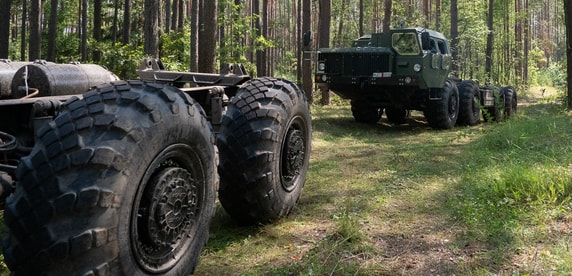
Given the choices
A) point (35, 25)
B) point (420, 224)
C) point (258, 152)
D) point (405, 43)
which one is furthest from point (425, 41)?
point (35, 25)

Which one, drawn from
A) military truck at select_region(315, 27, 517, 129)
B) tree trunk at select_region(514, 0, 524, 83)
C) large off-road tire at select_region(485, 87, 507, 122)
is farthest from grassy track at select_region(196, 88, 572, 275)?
tree trunk at select_region(514, 0, 524, 83)

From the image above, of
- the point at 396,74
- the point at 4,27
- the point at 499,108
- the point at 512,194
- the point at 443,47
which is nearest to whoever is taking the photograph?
the point at 512,194

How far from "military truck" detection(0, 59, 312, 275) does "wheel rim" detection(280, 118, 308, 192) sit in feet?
0.85

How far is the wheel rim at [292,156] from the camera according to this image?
4.30 metres

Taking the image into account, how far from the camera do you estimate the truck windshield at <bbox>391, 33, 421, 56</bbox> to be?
11.8 metres

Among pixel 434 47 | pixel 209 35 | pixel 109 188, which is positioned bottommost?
pixel 109 188

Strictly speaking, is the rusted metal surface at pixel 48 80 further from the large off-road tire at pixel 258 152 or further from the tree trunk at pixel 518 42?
the tree trunk at pixel 518 42

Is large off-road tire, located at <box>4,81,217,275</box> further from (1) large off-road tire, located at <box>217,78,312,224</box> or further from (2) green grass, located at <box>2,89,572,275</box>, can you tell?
(1) large off-road tire, located at <box>217,78,312,224</box>

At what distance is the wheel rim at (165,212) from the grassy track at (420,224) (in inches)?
23.0

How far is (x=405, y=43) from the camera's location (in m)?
11.9

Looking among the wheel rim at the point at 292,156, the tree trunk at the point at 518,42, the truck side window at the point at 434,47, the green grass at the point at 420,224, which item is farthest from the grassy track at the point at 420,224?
the tree trunk at the point at 518,42

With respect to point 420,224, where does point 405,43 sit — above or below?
above

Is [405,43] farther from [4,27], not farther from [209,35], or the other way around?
[4,27]

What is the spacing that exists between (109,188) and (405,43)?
10.8m
